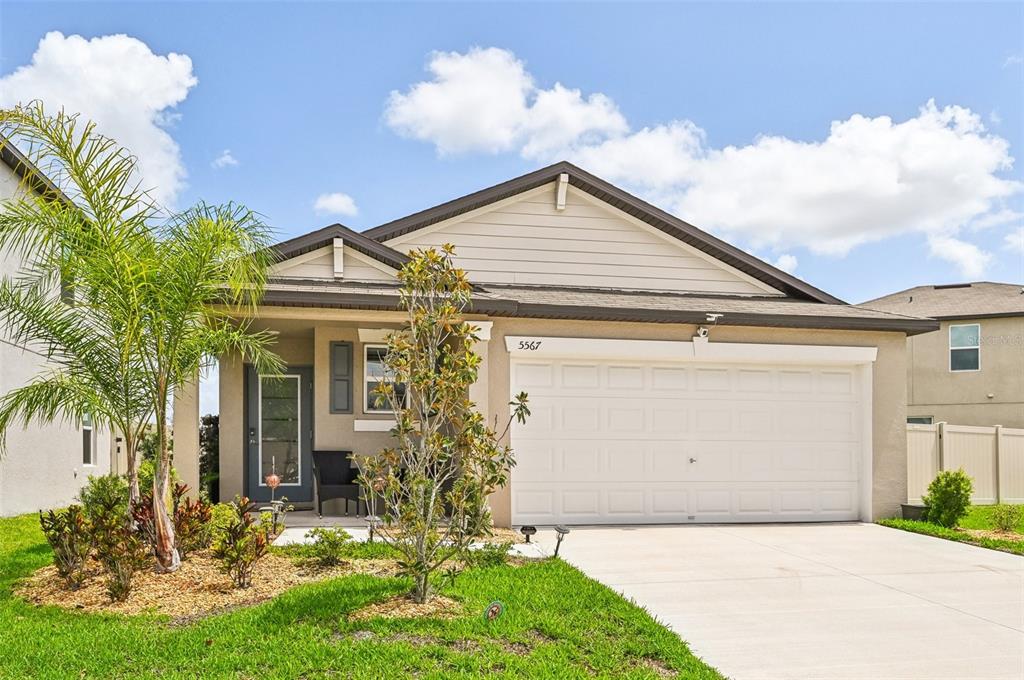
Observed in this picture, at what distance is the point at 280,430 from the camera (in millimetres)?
13570

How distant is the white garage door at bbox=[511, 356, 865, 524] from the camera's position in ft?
38.1

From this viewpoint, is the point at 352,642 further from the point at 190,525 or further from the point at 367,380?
the point at 367,380

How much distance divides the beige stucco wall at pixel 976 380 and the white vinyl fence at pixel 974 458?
23.4 feet

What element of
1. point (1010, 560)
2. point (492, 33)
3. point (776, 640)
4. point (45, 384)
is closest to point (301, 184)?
point (492, 33)

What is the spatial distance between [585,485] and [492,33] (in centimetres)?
731

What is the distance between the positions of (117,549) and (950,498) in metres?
11.0

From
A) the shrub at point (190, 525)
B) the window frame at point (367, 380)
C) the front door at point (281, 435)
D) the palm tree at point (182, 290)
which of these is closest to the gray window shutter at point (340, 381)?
the window frame at point (367, 380)

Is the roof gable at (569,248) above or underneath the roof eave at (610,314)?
above

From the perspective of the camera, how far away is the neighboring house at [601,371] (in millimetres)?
11516

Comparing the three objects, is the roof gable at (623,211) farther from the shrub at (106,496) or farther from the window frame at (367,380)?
the shrub at (106,496)

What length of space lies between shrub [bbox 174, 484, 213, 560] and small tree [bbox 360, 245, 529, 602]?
267 cm

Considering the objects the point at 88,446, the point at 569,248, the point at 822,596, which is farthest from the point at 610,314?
the point at 88,446

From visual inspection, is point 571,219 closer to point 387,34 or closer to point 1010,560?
point 387,34

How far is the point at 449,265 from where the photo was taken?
6754 mm
